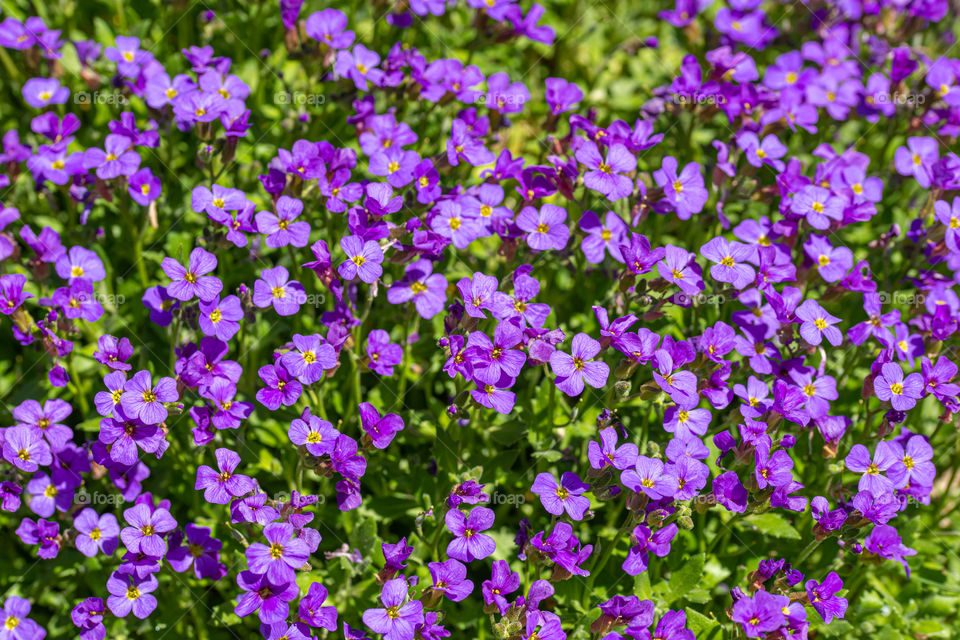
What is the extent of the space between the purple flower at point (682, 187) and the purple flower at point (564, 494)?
189 centimetres

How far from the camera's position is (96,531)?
4699mm

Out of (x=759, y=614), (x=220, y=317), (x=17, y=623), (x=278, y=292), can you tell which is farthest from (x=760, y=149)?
(x=17, y=623)

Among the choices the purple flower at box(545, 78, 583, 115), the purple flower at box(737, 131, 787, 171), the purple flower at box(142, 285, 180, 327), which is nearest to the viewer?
the purple flower at box(142, 285, 180, 327)

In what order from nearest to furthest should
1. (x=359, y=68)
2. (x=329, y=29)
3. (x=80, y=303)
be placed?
(x=80, y=303) → (x=359, y=68) → (x=329, y=29)

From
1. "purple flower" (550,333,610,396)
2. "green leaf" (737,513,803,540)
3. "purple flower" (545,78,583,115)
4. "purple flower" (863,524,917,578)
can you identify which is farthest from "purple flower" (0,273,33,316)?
"purple flower" (863,524,917,578)

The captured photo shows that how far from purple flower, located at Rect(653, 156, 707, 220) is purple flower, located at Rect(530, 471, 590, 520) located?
1.89m

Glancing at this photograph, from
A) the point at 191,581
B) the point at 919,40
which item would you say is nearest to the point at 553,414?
the point at 191,581

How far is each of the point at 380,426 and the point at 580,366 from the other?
3.57ft

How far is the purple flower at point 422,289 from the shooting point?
497 cm

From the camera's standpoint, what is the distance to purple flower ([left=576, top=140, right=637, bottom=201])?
16.7ft

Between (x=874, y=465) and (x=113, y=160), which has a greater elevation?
(x=874, y=465)

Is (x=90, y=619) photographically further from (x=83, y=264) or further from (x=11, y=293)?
(x=83, y=264)

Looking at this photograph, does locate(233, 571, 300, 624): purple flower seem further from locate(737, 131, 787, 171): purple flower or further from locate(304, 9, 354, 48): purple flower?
locate(737, 131, 787, 171): purple flower

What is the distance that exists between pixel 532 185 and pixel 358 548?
2397mm
